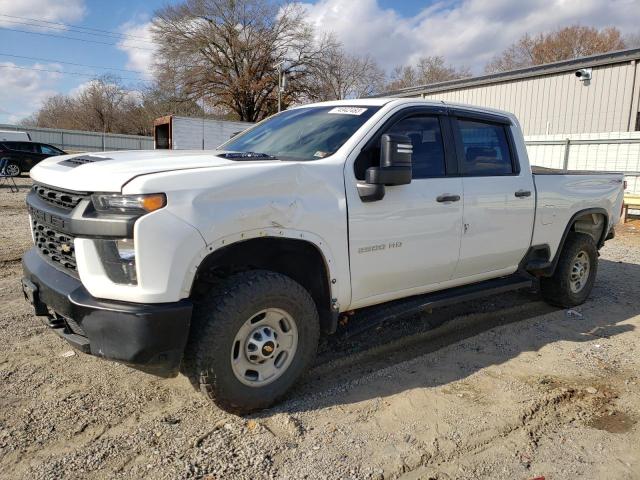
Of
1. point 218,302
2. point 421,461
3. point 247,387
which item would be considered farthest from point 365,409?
point 218,302

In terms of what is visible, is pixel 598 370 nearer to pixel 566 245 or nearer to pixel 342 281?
pixel 566 245

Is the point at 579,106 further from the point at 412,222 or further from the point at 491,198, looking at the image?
the point at 412,222

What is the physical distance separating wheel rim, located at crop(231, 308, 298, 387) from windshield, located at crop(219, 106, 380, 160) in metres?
1.12

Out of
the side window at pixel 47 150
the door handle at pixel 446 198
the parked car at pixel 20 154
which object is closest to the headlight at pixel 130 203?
the door handle at pixel 446 198

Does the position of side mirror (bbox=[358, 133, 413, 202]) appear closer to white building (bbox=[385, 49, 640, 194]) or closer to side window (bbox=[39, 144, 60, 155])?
white building (bbox=[385, 49, 640, 194])

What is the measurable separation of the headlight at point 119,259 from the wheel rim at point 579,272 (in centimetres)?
471

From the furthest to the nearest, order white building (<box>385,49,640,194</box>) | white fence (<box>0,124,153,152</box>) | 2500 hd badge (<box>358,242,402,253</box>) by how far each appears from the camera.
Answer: white fence (<box>0,124,153,152</box>)
white building (<box>385,49,640,194</box>)
2500 hd badge (<box>358,242,402,253</box>)

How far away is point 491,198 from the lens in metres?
4.37

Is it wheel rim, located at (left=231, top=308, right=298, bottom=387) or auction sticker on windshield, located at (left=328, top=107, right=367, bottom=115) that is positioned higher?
auction sticker on windshield, located at (left=328, top=107, right=367, bottom=115)

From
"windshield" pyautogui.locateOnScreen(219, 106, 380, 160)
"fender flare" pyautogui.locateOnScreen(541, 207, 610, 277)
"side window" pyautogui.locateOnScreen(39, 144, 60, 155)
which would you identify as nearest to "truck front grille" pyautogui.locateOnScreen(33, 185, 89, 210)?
"windshield" pyautogui.locateOnScreen(219, 106, 380, 160)

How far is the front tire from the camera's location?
9.56 ft

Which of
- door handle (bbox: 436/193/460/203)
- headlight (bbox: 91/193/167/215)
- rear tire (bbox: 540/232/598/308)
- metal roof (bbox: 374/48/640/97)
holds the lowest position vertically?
rear tire (bbox: 540/232/598/308)

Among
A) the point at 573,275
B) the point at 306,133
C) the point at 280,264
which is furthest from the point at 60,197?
the point at 573,275

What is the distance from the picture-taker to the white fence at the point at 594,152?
47.1 ft
